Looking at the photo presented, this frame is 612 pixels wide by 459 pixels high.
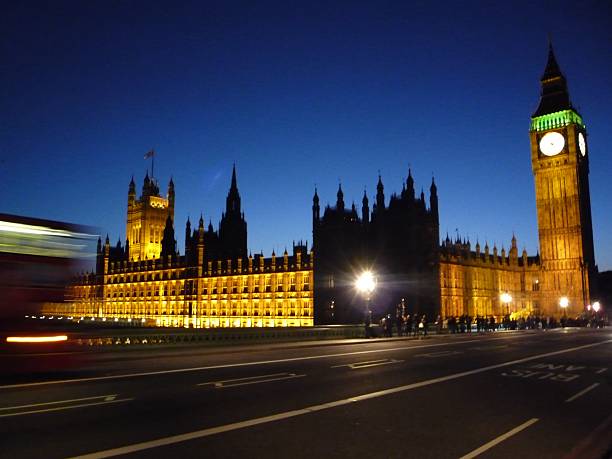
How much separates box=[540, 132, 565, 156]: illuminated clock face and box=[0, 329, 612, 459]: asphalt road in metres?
85.1

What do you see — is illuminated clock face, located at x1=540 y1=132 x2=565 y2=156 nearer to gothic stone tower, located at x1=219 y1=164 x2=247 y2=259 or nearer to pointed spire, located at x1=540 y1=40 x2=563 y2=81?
pointed spire, located at x1=540 y1=40 x2=563 y2=81

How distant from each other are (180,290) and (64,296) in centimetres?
9021

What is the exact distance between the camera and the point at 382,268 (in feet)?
226

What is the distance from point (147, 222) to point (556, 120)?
104666mm

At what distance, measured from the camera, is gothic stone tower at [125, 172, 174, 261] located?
5709 inches

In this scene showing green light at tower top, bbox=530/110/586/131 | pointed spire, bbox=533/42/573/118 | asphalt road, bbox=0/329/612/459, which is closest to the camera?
asphalt road, bbox=0/329/612/459

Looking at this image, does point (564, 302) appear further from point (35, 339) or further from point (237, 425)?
point (237, 425)

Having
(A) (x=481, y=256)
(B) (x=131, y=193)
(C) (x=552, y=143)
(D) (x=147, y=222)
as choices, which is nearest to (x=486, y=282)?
(A) (x=481, y=256)

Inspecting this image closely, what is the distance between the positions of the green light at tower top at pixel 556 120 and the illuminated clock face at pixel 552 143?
1877 mm

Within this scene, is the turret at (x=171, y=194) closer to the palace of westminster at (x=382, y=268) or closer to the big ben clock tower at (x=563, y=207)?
the palace of westminster at (x=382, y=268)

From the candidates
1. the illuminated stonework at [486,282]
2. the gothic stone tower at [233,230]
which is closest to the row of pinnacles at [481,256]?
the illuminated stonework at [486,282]

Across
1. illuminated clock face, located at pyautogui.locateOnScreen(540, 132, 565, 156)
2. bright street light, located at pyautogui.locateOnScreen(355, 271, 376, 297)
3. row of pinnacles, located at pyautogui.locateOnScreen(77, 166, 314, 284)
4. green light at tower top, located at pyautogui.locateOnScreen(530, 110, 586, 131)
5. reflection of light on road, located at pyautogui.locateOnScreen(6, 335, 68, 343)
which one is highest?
green light at tower top, located at pyautogui.locateOnScreen(530, 110, 586, 131)

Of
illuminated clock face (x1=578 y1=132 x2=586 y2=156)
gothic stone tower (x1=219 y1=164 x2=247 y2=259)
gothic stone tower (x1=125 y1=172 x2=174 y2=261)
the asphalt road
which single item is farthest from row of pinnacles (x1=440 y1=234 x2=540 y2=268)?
gothic stone tower (x1=125 y1=172 x2=174 y2=261)

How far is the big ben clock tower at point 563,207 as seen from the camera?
8812 centimetres
